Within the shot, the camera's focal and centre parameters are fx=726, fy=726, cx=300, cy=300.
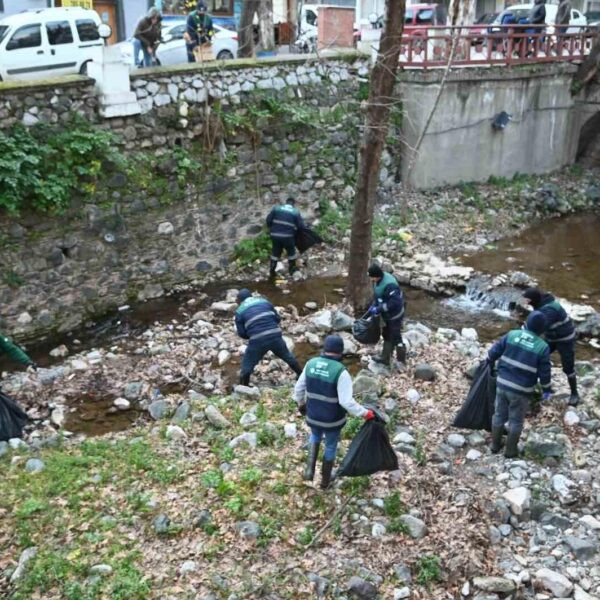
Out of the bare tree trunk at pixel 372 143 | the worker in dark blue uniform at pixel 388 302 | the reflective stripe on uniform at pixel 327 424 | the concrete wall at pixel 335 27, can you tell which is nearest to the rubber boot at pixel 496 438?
the reflective stripe on uniform at pixel 327 424

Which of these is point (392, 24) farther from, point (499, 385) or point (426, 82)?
point (426, 82)

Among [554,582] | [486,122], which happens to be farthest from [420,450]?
[486,122]

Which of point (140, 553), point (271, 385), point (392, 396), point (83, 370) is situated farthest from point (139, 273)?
point (140, 553)

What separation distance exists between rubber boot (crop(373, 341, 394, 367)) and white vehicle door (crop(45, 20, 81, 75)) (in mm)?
10032

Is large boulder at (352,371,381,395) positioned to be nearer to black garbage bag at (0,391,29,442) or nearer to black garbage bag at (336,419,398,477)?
black garbage bag at (336,419,398,477)

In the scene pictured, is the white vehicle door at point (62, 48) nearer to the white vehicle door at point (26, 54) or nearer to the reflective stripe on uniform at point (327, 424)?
the white vehicle door at point (26, 54)

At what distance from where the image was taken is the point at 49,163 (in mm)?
10594

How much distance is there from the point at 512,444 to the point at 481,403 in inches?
20.1

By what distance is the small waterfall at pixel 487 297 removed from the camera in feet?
38.8

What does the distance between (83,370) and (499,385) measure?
5.42 m

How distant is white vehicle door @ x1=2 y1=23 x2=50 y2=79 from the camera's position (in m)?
14.6

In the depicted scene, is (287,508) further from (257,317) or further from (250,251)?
(250,251)

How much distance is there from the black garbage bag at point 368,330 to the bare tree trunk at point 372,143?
1.89 metres

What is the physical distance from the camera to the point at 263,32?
707 inches
